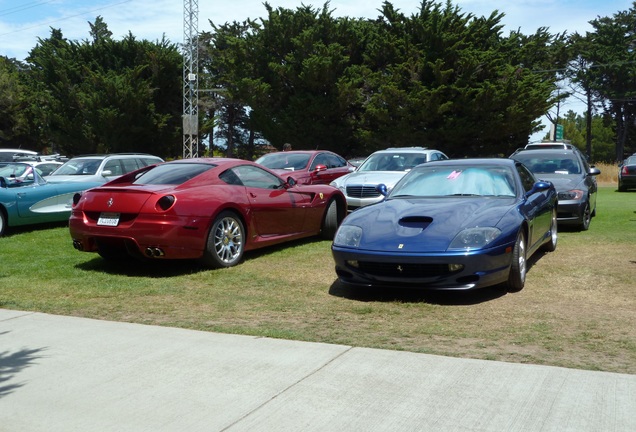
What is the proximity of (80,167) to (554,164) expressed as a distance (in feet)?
31.4

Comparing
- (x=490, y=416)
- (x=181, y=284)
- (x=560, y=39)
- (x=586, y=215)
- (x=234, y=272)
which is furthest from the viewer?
(x=560, y=39)

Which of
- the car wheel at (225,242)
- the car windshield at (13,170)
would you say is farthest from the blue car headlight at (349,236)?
the car windshield at (13,170)

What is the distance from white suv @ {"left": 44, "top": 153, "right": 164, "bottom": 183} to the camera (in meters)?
13.8

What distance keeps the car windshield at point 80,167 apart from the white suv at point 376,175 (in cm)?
496

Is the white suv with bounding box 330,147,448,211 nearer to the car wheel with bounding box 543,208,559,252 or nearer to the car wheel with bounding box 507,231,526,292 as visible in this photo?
the car wheel with bounding box 543,208,559,252

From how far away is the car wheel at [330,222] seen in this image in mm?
10773

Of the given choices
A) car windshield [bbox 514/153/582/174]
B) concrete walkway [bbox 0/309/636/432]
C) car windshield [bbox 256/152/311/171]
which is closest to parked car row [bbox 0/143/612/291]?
car windshield [bbox 514/153/582/174]

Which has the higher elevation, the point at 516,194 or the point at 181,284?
the point at 516,194

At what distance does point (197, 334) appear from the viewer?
17.3 feet

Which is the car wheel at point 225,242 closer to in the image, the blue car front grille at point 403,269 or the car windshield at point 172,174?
the car windshield at point 172,174

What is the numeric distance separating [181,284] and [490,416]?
469 centimetres

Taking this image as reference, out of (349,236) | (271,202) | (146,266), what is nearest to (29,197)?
(146,266)

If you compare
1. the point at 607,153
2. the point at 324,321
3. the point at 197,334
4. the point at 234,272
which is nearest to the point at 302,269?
the point at 234,272

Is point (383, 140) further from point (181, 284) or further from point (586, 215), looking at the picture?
point (181, 284)
